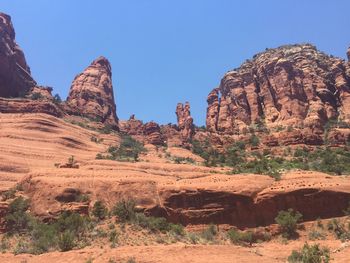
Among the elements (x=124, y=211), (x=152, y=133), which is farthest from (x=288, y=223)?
(x=152, y=133)

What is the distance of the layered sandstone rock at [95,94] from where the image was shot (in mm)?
87000

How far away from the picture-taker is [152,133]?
8350 cm

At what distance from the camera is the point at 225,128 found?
92875mm

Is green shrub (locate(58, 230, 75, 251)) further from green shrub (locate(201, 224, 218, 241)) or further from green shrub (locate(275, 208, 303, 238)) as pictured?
green shrub (locate(275, 208, 303, 238))

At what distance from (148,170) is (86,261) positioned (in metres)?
25.0

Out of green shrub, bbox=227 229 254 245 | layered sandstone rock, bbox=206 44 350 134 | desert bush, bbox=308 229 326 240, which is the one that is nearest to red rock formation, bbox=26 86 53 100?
layered sandstone rock, bbox=206 44 350 134

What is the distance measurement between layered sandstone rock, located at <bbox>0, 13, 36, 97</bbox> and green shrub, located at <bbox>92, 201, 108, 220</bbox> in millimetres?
47949

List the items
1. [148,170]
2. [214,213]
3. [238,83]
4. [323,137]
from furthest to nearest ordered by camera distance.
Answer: [238,83], [323,137], [148,170], [214,213]

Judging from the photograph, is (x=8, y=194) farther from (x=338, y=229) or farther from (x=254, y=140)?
(x=254, y=140)

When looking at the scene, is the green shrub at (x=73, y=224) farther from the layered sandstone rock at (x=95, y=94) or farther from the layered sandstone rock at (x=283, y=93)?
the layered sandstone rock at (x=283, y=93)

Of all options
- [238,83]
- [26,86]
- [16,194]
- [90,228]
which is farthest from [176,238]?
[238,83]

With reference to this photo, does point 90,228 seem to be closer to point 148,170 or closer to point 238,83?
point 148,170

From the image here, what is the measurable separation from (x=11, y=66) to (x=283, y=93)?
175 feet

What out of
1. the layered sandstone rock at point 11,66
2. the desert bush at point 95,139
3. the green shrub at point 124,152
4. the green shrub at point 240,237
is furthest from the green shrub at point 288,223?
the layered sandstone rock at point 11,66
